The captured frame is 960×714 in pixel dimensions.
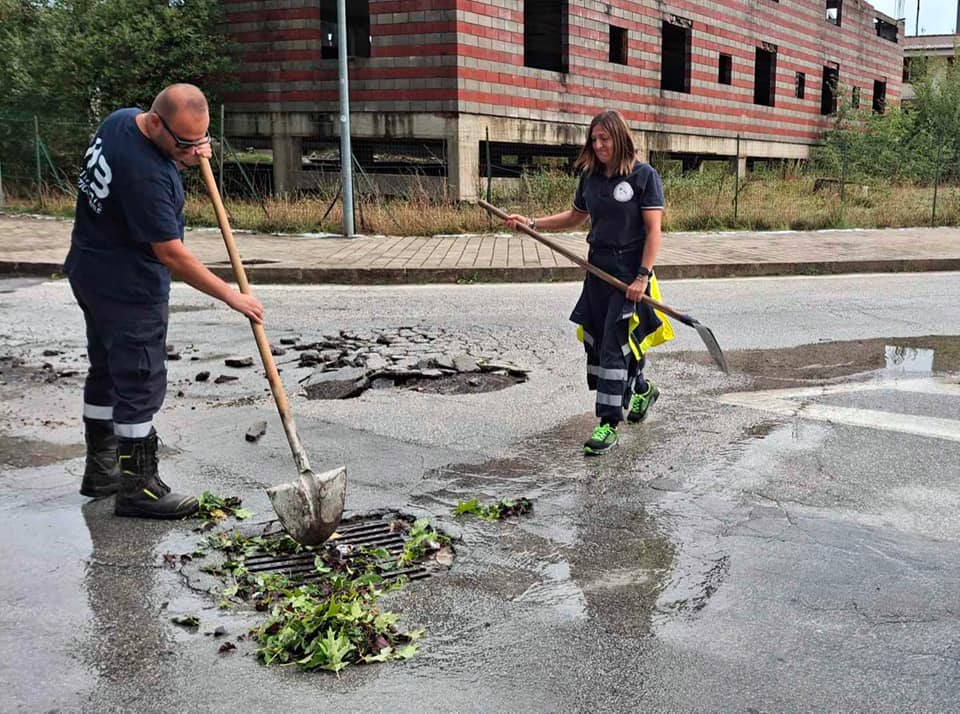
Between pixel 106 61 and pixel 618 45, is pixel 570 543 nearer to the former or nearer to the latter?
pixel 106 61

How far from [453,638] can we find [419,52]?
17609mm

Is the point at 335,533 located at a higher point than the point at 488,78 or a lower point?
lower

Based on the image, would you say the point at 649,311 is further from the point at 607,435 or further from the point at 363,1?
the point at 363,1

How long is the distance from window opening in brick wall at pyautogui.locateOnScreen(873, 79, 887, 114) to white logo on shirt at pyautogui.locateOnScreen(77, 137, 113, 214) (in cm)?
4045

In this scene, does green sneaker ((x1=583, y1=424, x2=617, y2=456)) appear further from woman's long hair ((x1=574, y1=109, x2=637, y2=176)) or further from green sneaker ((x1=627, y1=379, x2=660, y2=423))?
woman's long hair ((x1=574, y1=109, x2=637, y2=176))

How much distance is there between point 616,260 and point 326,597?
8.75ft

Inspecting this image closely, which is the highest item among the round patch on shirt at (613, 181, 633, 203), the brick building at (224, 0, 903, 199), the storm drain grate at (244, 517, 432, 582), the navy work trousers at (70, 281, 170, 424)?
the brick building at (224, 0, 903, 199)

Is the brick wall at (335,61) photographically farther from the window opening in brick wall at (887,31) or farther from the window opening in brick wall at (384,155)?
the window opening in brick wall at (887,31)

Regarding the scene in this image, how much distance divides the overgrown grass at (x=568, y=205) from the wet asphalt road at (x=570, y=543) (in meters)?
8.97

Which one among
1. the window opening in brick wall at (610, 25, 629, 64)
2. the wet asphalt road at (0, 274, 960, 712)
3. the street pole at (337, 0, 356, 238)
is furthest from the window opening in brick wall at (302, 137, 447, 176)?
the wet asphalt road at (0, 274, 960, 712)

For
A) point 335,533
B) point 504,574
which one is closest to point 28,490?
point 335,533

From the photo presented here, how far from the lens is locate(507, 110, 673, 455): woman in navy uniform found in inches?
199

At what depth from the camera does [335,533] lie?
12.8 feet

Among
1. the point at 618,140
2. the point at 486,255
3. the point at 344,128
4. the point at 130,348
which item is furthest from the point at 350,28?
the point at 130,348
